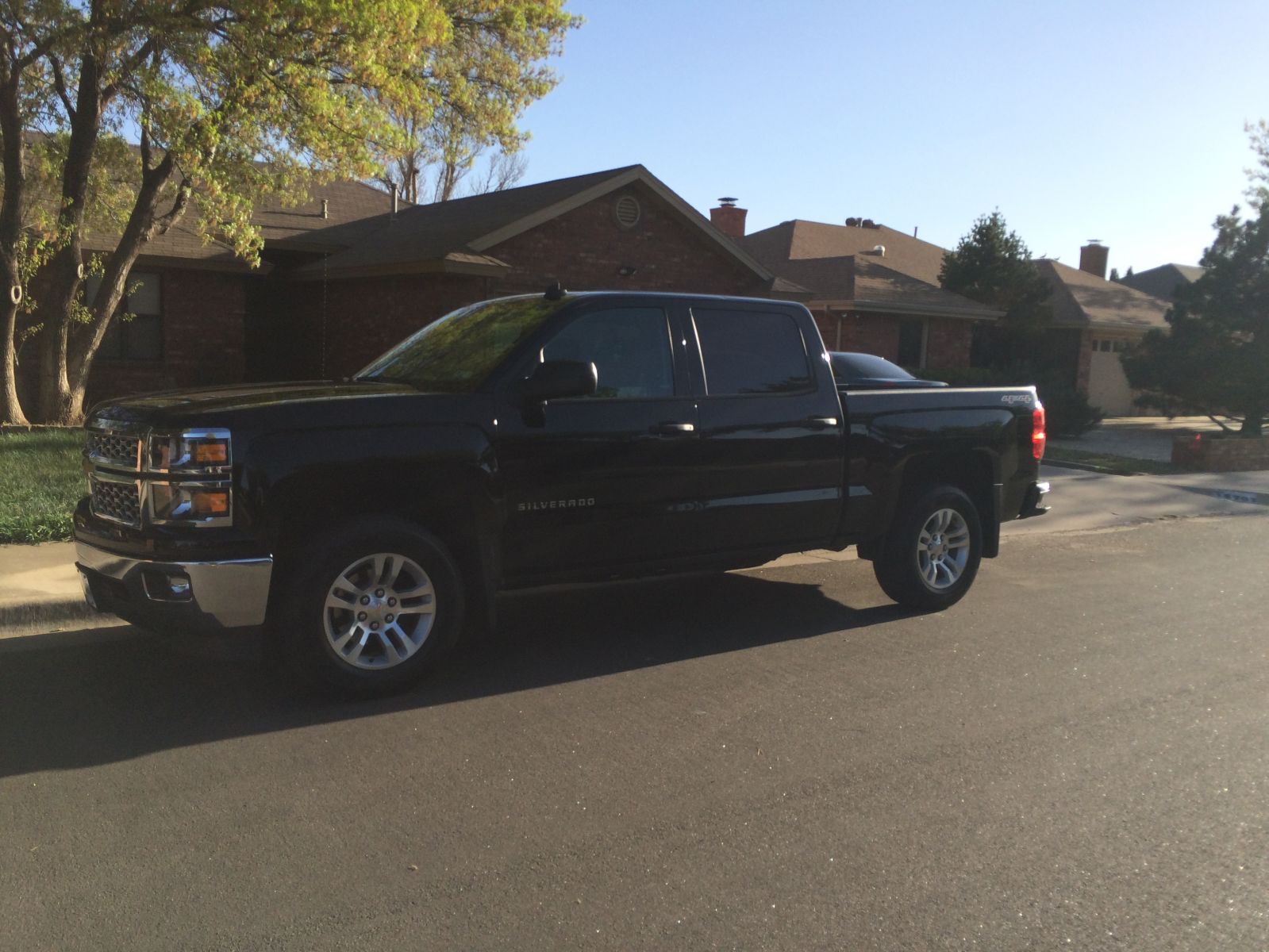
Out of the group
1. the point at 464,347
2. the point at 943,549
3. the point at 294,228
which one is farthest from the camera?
the point at 294,228

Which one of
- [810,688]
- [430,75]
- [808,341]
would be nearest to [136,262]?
[430,75]

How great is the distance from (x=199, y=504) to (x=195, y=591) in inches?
15.4

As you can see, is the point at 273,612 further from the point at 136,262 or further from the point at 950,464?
the point at 136,262

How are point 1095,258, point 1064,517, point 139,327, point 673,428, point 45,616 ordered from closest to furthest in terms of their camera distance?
point 673,428 < point 45,616 < point 1064,517 < point 139,327 < point 1095,258

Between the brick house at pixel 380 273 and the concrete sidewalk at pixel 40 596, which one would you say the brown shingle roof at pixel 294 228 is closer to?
the brick house at pixel 380 273

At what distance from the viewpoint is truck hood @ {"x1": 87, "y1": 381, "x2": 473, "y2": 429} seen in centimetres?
523

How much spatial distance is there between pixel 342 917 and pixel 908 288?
80.7 feet

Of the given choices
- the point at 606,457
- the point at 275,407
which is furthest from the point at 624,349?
the point at 275,407

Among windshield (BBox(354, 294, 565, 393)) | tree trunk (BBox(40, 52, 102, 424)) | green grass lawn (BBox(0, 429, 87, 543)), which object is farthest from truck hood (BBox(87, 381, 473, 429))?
tree trunk (BBox(40, 52, 102, 424))

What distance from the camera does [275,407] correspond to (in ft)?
17.6

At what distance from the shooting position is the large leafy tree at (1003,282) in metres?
28.8

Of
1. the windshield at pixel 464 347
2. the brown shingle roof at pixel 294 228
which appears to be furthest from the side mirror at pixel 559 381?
the brown shingle roof at pixel 294 228

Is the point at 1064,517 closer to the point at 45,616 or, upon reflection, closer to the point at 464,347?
the point at 464,347

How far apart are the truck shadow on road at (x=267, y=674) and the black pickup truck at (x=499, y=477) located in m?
0.33
